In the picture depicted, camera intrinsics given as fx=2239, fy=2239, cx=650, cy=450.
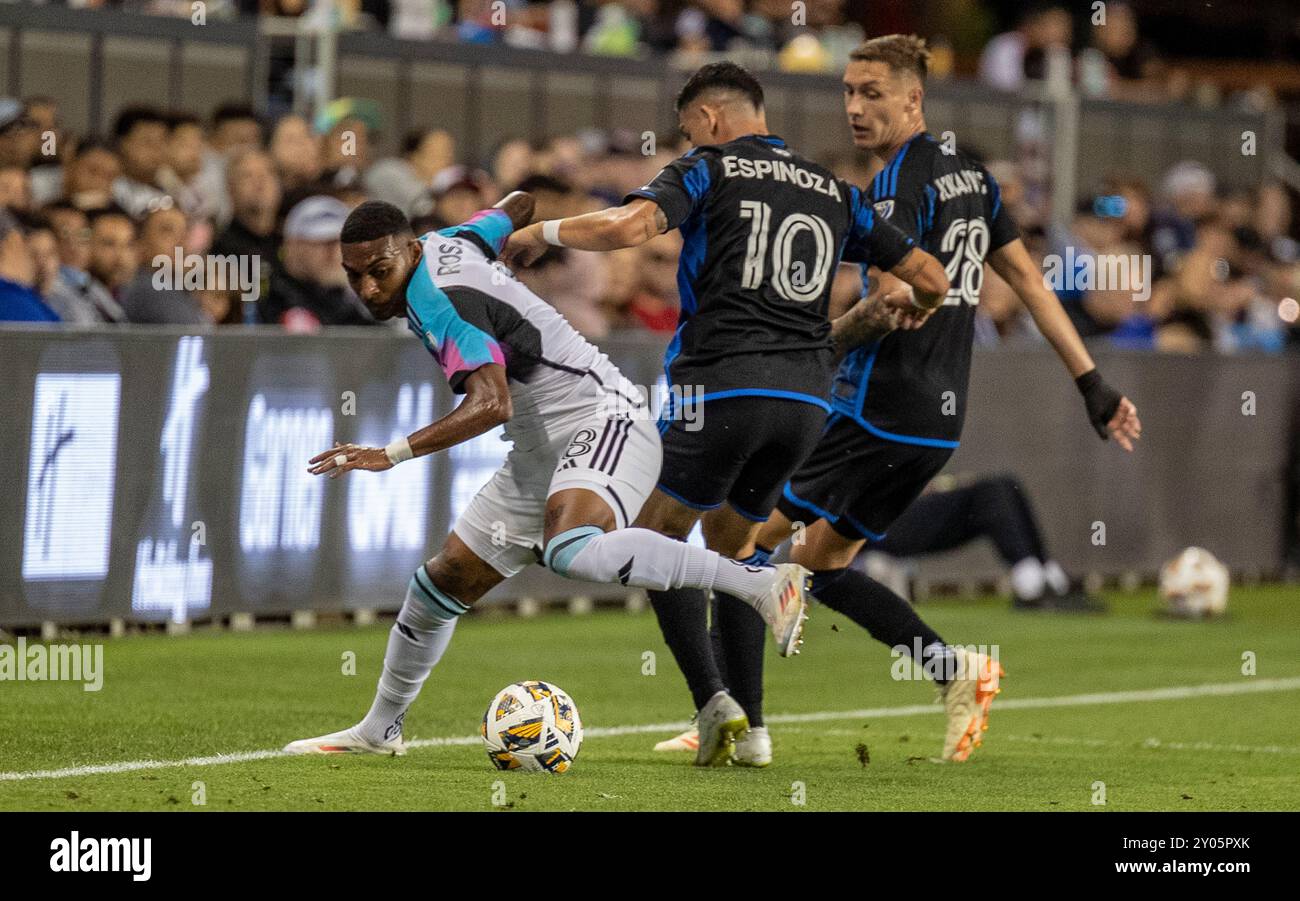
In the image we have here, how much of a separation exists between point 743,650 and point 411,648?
4.17 ft

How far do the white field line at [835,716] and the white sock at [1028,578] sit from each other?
302 centimetres

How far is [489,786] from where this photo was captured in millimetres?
7348

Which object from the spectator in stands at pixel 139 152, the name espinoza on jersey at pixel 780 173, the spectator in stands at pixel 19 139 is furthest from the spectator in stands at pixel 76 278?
the name espinoza on jersey at pixel 780 173

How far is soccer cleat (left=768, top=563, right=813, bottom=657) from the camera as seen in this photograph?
24.4 ft

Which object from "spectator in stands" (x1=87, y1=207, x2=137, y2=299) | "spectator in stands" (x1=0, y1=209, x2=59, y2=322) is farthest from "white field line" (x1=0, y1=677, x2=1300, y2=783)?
"spectator in stands" (x1=87, y1=207, x2=137, y2=299)

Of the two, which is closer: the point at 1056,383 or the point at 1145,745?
the point at 1145,745

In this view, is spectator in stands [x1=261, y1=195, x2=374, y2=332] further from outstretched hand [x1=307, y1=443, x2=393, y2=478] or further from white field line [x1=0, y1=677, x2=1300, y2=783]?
outstretched hand [x1=307, y1=443, x2=393, y2=478]

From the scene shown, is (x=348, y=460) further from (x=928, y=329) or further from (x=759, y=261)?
(x=928, y=329)

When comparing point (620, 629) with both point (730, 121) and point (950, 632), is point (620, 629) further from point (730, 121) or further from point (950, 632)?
point (730, 121)

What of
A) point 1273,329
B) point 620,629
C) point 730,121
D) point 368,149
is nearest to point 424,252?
point 730,121
